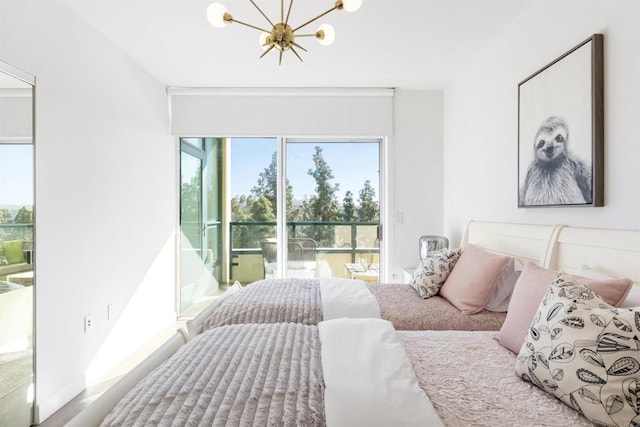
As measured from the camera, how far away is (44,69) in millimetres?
1983

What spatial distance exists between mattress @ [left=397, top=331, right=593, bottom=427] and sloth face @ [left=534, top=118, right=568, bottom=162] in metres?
1.16

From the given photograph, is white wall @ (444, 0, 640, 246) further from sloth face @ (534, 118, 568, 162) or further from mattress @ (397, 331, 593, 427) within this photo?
mattress @ (397, 331, 593, 427)

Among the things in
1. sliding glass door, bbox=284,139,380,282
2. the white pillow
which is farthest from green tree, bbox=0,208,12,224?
the white pillow

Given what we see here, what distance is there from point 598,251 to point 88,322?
310 cm

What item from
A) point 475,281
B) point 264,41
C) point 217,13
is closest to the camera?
point 217,13

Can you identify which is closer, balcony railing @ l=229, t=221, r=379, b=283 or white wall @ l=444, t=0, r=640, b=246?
white wall @ l=444, t=0, r=640, b=246

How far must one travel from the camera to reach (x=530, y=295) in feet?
4.44

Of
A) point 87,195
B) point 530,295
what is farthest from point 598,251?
point 87,195

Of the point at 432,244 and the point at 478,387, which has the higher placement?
the point at 432,244

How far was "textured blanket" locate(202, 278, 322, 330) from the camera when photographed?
179 centimetres

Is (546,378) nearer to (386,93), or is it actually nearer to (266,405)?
(266,405)

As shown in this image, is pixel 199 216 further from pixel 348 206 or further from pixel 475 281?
pixel 475 281

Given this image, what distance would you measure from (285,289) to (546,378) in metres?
1.51

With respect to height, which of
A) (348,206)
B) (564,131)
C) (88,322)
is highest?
(564,131)
